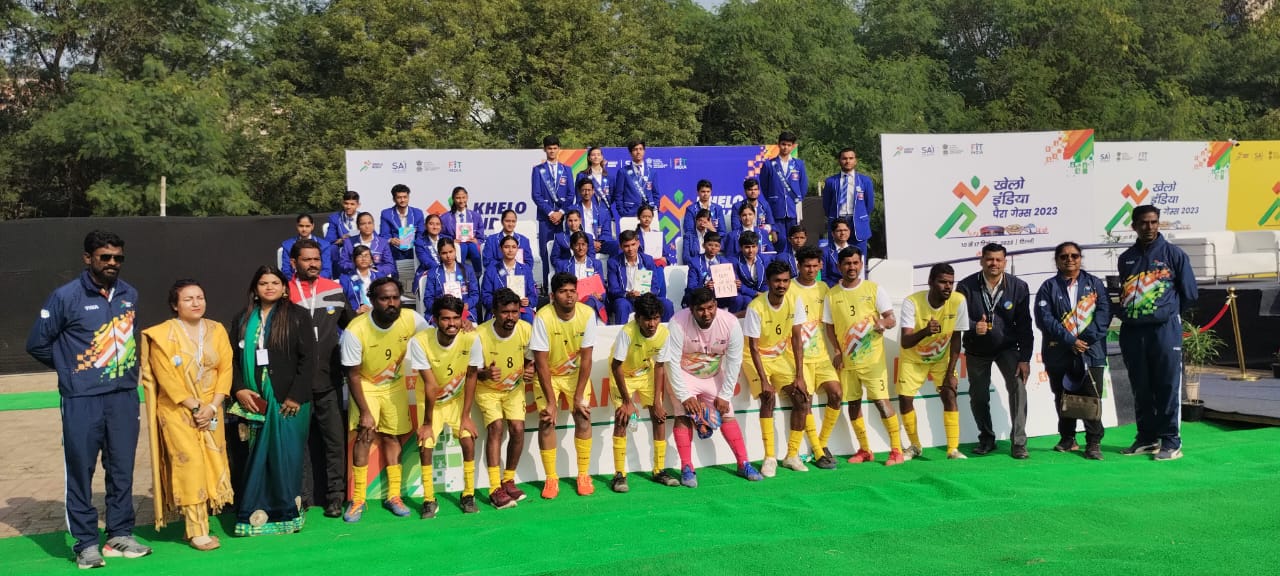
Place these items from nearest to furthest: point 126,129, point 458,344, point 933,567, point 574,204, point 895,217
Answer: point 933,567 → point 458,344 → point 574,204 → point 895,217 → point 126,129

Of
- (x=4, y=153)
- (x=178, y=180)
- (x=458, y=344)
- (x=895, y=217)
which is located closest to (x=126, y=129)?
(x=178, y=180)

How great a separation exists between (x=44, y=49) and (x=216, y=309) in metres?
14.8

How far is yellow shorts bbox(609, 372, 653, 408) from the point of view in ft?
24.9

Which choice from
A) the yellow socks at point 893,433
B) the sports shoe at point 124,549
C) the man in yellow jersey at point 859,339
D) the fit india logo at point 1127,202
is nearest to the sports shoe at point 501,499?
the sports shoe at point 124,549

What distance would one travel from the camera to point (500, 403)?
7164 mm

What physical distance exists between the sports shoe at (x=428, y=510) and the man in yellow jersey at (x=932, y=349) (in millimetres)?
3645

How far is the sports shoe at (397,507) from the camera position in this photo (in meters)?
6.89

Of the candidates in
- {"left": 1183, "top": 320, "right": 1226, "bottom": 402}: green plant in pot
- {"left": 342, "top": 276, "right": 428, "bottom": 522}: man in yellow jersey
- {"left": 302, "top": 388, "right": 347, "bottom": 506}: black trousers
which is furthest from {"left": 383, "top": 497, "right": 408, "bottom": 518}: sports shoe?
{"left": 1183, "top": 320, "right": 1226, "bottom": 402}: green plant in pot

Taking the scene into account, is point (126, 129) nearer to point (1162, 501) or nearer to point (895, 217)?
point (895, 217)

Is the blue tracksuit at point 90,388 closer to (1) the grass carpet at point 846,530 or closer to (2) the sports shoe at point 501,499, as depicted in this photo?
(1) the grass carpet at point 846,530

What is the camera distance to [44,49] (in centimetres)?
2602

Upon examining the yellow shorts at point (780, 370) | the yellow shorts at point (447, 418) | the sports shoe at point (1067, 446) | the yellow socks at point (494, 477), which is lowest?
the sports shoe at point (1067, 446)

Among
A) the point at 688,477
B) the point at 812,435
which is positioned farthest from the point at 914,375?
the point at 688,477

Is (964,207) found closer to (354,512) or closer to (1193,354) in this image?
(1193,354)
